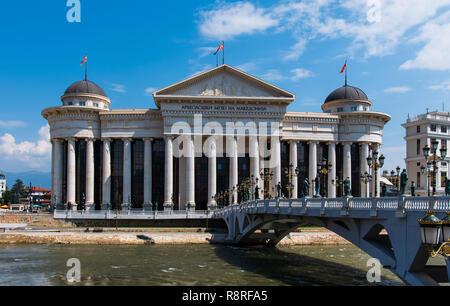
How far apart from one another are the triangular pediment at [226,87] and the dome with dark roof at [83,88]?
14999mm

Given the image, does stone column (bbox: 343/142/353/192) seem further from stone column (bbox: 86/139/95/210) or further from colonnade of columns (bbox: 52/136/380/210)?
stone column (bbox: 86/139/95/210)

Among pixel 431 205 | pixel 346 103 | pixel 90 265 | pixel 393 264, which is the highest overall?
pixel 346 103

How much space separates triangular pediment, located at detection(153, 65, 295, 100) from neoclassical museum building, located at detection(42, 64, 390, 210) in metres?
0.17

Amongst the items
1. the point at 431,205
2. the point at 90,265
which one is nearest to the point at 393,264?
the point at 431,205

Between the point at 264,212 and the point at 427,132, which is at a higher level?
the point at 427,132

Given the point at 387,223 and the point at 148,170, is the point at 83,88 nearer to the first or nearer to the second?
the point at 148,170

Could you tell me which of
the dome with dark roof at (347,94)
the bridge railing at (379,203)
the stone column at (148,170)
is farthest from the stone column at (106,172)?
the bridge railing at (379,203)

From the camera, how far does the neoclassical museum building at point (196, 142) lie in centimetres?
8106

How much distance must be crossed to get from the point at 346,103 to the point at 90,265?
208 ft

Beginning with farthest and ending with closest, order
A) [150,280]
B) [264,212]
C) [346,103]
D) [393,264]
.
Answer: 1. [346,103]
2. [264,212]
3. [150,280]
4. [393,264]

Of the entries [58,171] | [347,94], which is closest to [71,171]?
[58,171]

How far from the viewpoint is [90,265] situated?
41.1 meters

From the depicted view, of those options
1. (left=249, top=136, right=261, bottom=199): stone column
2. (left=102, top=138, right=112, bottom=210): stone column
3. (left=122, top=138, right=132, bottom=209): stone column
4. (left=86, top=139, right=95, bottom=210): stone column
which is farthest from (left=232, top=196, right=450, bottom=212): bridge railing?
(left=86, top=139, right=95, bottom=210): stone column

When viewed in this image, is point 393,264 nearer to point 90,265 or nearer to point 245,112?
point 90,265
